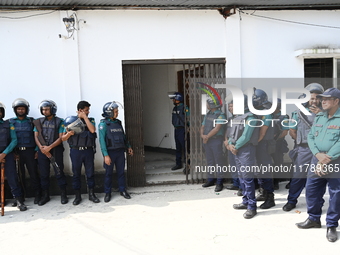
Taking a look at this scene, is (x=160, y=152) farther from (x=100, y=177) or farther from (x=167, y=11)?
(x=167, y=11)

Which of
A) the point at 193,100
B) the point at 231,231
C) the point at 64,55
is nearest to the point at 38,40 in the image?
the point at 64,55

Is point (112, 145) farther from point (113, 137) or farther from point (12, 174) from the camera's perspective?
point (12, 174)

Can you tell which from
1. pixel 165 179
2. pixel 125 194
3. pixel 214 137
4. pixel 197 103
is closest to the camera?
pixel 125 194

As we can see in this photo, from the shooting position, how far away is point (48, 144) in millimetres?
5523

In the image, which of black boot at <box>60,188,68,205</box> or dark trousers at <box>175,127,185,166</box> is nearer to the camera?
black boot at <box>60,188,68,205</box>

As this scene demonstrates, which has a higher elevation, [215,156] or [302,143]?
[302,143]

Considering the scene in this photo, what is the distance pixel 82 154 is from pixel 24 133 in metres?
1.02

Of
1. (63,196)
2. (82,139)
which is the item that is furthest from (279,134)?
(63,196)

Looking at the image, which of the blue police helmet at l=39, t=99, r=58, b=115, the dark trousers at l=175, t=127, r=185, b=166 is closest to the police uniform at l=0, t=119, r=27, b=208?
the blue police helmet at l=39, t=99, r=58, b=115

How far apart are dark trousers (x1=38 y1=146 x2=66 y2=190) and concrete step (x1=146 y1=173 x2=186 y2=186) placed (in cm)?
168

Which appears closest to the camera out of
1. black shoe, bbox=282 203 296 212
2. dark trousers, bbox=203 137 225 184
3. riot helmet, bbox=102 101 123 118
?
black shoe, bbox=282 203 296 212

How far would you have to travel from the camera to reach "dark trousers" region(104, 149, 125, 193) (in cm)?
573

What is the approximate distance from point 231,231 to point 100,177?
9.34 ft

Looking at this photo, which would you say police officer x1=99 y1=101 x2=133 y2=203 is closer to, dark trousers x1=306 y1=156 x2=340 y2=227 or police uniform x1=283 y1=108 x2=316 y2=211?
police uniform x1=283 y1=108 x2=316 y2=211
